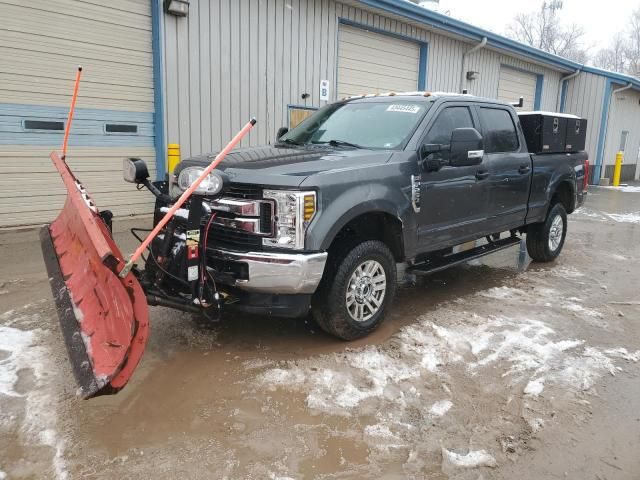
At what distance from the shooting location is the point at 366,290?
405cm

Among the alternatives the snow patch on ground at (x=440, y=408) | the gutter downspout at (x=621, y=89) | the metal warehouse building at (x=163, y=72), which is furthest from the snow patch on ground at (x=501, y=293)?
the gutter downspout at (x=621, y=89)

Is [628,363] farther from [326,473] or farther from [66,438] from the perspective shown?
[66,438]

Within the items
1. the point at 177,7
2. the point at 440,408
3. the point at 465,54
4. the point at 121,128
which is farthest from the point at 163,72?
the point at 465,54

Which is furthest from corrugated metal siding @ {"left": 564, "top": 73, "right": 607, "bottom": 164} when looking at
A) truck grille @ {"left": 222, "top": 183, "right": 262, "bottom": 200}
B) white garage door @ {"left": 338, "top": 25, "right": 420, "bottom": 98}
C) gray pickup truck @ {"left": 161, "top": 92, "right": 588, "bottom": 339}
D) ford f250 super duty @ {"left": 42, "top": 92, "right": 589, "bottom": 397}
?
truck grille @ {"left": 222, "top": 183, "right": 262, "bottom": 200}

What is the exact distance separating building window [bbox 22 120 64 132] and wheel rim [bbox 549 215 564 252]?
6.91m

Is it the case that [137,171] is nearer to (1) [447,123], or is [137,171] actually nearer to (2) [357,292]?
(2) [357,292]

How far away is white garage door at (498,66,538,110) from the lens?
16109 mm

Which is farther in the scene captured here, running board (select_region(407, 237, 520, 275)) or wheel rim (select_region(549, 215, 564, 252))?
wheel rim (select_region(549, 215, 564, 252))

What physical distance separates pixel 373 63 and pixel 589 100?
11318 millimetres

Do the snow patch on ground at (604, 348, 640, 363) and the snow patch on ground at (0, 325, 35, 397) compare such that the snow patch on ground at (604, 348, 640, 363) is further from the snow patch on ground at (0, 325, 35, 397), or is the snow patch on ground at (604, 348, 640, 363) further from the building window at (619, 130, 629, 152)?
the building window at (619, 130, 629, 152)

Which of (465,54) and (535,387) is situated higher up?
(465,54)

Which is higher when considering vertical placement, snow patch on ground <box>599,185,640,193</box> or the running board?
the running board

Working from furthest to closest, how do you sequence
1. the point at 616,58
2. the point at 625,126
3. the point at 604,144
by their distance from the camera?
the point at 616,58 < the point at 625,126 < the point at 604,144

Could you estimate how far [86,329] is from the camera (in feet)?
10.1
